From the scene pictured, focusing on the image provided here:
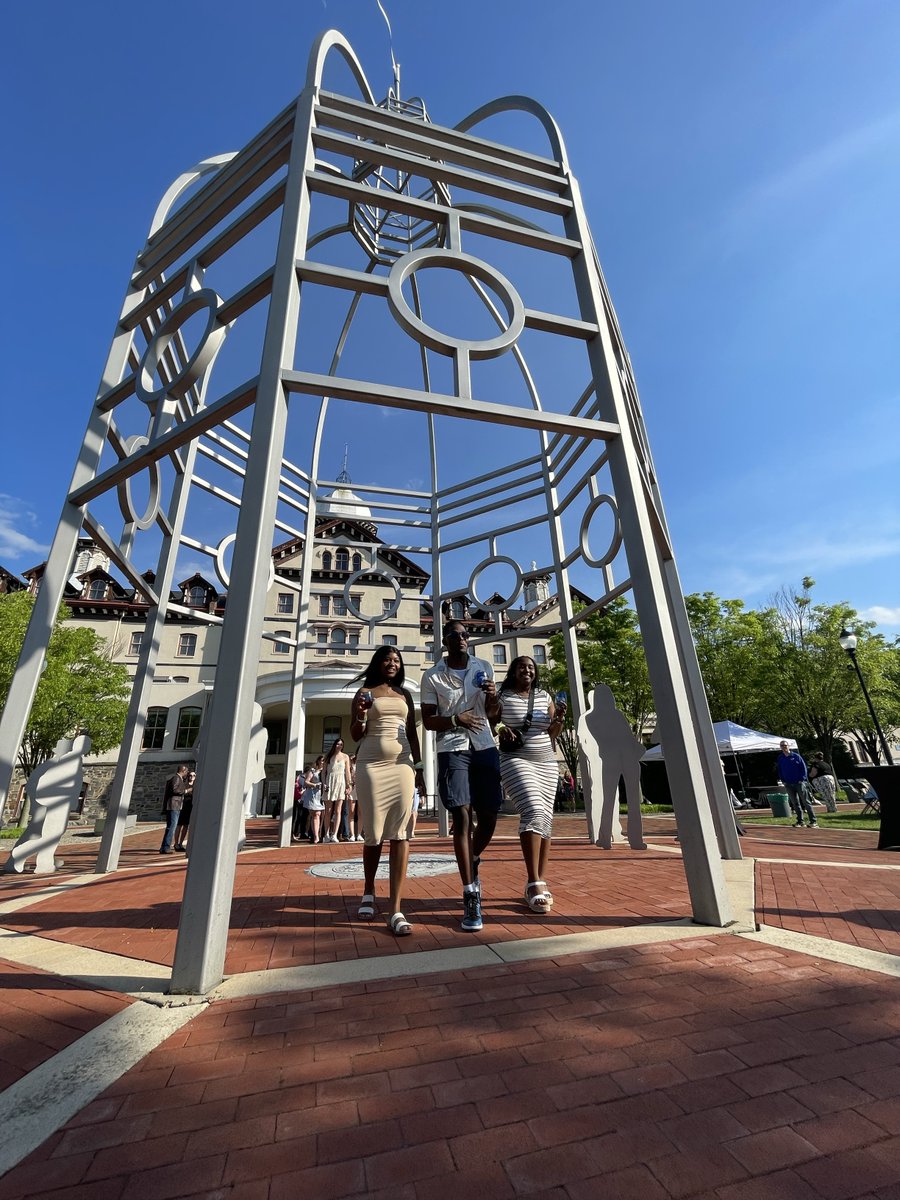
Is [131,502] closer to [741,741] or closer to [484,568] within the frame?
[484,568]

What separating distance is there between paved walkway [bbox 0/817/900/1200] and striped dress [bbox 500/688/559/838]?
66cm

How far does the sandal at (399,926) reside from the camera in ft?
9.69

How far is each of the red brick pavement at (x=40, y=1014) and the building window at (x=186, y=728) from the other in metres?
27.7

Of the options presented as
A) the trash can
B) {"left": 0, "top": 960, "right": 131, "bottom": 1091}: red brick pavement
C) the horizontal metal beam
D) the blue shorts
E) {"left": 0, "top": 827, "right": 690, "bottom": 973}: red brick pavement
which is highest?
the horizontal metal beam

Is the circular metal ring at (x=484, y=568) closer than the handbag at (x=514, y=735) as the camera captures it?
No

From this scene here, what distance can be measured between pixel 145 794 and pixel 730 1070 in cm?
3023

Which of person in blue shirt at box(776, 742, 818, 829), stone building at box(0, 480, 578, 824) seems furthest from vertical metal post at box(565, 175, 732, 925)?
stone building at box(0, 480, 578, 824)

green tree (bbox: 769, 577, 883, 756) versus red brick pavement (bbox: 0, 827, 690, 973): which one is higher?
green tree (bbox: 769, 577, 883, 756)

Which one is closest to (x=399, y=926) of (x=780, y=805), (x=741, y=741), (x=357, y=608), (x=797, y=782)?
(x=357, y=608)

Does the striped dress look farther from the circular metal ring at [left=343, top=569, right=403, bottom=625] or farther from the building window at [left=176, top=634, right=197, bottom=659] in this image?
the building window at [left=176, top=634, right=197, bottom=659]

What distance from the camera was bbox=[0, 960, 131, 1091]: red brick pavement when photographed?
177 cm

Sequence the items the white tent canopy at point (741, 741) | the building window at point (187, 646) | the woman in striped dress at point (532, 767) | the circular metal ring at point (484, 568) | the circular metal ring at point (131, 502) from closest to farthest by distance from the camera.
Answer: the woman in striped dress at point (532, 767) < the circular metal ring at point (131, 502) < the circular metal ring at point (484, 568) < the white tent canopy at point (741, 741) < the building window at point (187, 646)

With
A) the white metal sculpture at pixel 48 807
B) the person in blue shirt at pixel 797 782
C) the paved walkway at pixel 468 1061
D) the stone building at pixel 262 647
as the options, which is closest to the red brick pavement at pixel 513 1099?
the paved walkway at pixel 468 1061

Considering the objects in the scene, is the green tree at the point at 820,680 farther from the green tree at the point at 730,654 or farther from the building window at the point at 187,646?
the building window at the point at 187,646
